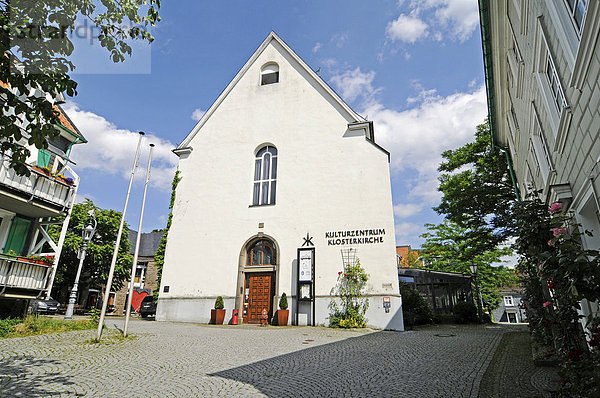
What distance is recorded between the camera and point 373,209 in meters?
17.5

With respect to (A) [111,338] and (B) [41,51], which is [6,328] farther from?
(B) [41,51]

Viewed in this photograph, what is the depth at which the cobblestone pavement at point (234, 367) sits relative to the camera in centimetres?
550

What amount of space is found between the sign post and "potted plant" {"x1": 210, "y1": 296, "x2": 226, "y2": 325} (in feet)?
12.3

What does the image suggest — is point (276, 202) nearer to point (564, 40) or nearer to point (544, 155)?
point (544, 155)

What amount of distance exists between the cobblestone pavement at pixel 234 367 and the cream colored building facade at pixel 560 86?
3.23 m

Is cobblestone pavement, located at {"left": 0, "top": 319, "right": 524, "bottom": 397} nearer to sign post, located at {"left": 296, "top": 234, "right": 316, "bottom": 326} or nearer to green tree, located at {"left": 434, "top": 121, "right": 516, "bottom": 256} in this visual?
sign post, located at {"left": 296, "top": 234, "right": 316, "bottom": 326}

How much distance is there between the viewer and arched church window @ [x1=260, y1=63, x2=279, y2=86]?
22.3 metres

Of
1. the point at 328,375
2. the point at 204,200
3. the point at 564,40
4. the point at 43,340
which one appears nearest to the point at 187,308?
the point at 204,200

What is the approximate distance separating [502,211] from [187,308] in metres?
17.3

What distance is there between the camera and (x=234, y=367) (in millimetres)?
7188

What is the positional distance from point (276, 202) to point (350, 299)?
20.9ft

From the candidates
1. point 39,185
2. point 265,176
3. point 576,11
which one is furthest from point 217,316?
point 576,11

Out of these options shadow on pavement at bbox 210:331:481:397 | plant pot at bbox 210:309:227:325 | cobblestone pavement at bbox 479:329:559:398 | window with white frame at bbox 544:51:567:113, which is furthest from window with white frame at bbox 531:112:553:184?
plant pot at bbox 210:309:227:325

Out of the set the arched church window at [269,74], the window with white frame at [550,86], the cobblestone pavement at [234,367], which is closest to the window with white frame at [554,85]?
the window with white frame at [550,86]
